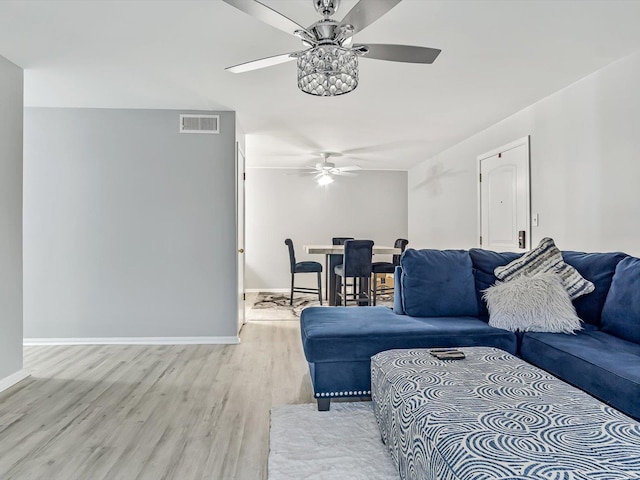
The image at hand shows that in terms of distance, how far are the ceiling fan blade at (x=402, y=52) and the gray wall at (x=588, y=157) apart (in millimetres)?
1737

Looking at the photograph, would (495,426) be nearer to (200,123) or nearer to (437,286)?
(437,286)

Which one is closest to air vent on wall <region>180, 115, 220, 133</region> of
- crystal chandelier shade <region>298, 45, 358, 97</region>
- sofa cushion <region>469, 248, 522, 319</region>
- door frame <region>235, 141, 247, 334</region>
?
door frame <region>235, 141, 247, 334</region>

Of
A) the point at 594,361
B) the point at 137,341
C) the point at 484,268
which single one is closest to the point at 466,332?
the point at 594,361

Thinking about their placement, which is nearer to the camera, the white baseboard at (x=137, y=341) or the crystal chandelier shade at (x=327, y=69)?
the crystal chandelier shade at (x=327, y=69)

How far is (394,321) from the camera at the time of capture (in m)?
2.61

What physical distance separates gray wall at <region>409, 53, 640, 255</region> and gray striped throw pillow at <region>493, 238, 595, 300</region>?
51 cm

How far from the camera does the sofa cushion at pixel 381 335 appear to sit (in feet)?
7.50

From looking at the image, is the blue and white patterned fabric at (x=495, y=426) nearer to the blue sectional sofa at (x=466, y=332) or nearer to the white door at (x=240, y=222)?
the blue sectional sofa at (x=466, y=332)

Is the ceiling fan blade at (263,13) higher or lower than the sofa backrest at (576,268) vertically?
higher

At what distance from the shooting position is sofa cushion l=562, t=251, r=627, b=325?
99.9 inches

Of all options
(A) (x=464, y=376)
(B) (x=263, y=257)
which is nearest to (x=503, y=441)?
(A) (x=464, y=376)

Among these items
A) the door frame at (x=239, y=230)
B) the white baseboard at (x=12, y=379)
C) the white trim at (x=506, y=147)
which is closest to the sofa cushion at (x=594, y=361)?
the white trim at (x=506, y=147)

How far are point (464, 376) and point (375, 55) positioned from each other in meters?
1.67

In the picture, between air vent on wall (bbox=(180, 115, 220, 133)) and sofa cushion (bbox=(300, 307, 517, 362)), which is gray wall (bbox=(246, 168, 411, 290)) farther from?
sofa cushion (bbox=(300, 307, 517, 362))
